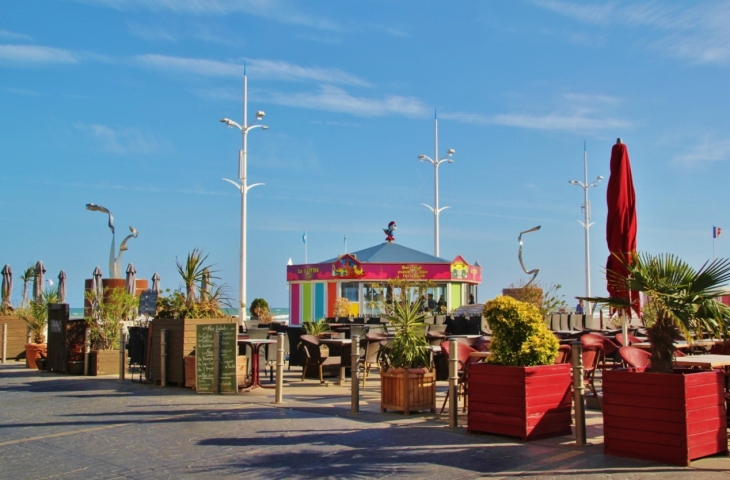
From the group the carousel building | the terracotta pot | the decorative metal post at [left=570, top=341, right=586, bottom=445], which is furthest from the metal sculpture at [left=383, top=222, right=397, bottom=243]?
the decorative metal post at [left=570, top=341, right=586, bottom=445]

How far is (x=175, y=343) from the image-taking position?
12.8 m

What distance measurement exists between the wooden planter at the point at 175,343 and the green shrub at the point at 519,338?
5670 mm

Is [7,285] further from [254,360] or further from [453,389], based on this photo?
[453,389]

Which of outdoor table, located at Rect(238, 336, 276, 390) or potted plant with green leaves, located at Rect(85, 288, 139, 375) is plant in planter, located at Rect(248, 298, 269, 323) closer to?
potted plant with green leaves, located at Rect(85, 288, 139, 375)

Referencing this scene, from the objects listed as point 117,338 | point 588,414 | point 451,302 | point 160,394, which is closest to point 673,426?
point 588,414

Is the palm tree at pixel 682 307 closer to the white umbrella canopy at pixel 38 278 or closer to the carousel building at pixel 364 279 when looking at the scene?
the white umbrella canopy at pixel 38 278

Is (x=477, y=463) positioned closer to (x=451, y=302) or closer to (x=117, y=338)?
(x=117, y=338)

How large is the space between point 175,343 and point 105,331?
3.39 m

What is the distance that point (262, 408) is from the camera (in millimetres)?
10000

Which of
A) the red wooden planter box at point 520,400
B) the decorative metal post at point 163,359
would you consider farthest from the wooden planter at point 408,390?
the decorative metal post at point 163,359

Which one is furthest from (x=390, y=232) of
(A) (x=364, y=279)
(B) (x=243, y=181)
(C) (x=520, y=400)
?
(C) (x=520, y=400)

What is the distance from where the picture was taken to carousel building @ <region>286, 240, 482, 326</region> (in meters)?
32.5

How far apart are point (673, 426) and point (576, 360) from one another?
3.96 ft

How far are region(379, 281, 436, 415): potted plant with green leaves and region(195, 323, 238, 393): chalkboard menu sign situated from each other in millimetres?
2850
